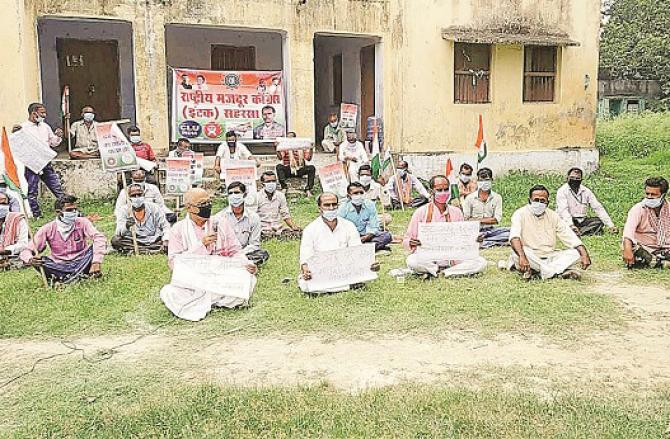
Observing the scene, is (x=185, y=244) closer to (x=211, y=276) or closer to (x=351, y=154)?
(x=211, y=276)

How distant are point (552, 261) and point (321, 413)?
4.03 m

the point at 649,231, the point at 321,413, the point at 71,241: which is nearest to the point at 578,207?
the point at 649,231

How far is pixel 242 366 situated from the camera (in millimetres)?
5055

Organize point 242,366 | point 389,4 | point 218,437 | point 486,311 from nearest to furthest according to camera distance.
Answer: point 218,437
point 242,366
point 486,311
point 389,4

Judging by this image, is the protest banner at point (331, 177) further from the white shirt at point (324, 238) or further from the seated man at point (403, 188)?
the seated man at point (403, 188)

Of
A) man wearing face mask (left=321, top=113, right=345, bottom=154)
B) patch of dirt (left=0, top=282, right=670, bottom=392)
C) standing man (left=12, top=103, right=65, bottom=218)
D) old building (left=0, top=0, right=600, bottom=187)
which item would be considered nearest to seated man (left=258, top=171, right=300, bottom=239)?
standing man (left=12, top=103, right=65, bottom=218)

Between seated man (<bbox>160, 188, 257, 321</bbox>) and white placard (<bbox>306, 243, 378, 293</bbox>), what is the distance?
22.6 inches

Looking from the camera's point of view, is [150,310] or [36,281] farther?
[36,281]

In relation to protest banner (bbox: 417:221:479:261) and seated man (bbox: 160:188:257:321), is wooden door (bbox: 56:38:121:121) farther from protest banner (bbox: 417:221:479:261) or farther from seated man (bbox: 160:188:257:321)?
protest banner (bbox: 417:221:479:261)

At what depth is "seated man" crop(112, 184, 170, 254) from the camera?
8961mm

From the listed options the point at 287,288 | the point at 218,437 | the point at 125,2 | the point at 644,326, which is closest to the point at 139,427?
the point at 218,437

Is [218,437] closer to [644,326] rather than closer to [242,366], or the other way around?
[242,366]

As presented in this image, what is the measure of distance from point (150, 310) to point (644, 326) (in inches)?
166

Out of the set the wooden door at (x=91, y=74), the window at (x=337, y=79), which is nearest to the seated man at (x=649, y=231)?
the window at (x=337, y=79)
